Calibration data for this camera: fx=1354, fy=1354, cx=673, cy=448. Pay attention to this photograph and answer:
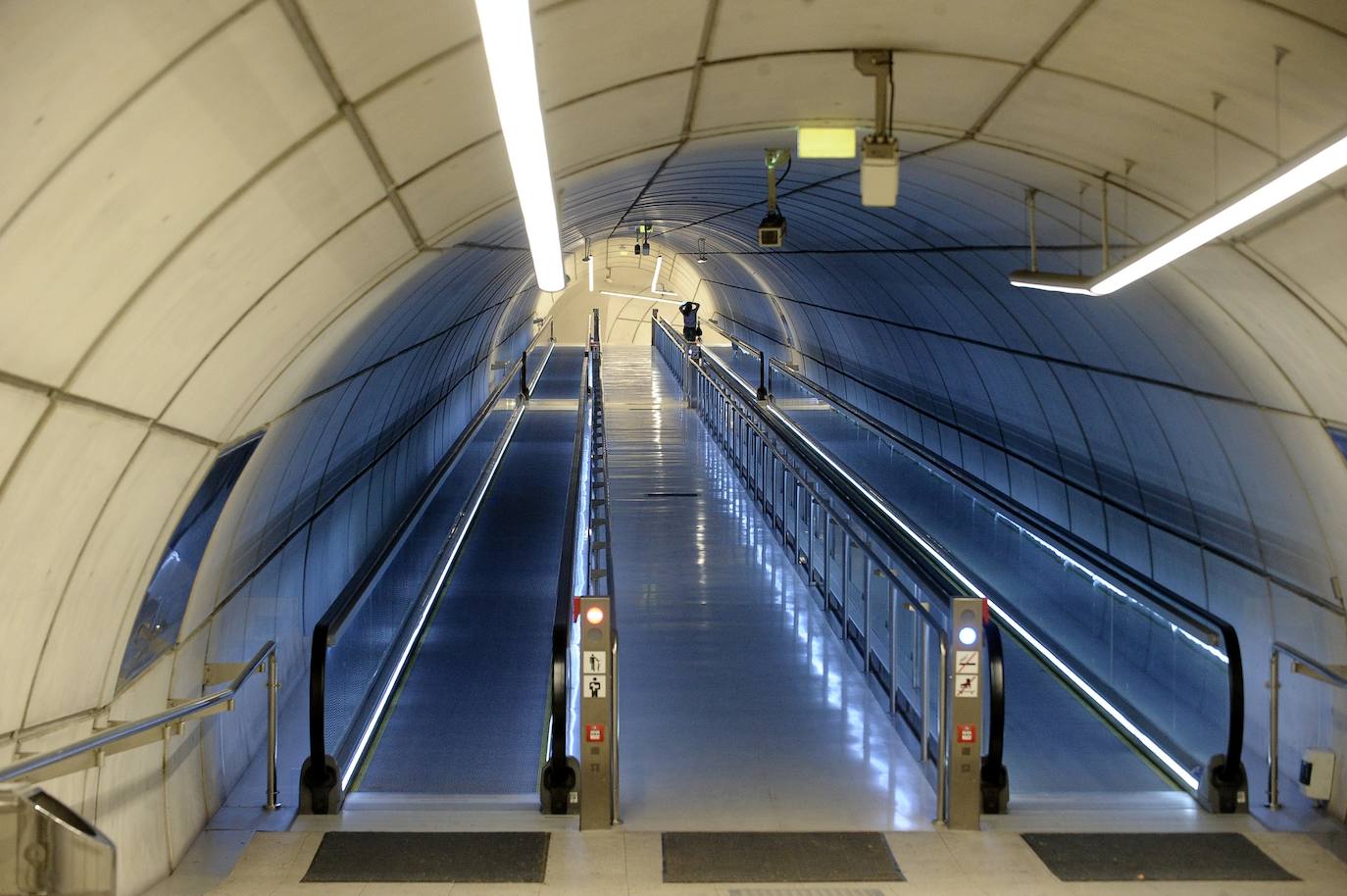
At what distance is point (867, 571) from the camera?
329 inches

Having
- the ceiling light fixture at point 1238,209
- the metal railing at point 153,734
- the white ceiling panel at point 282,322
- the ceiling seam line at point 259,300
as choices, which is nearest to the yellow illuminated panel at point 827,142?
the ceiling light fixture at point 1238,209

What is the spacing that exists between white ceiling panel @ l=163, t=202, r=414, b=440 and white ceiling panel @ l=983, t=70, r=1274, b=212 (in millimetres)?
2861

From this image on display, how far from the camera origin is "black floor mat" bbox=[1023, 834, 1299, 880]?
5344mm

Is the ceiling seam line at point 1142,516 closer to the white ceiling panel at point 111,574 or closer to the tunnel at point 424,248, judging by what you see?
the tunnel at point 424,248

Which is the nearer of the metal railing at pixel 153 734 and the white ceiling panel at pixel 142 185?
the white ceiling panel at pixel 142 185

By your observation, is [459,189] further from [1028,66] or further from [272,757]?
[272,757]

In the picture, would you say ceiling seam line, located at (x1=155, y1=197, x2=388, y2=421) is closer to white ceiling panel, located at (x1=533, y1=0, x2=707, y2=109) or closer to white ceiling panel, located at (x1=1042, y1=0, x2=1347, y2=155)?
white ceiling panel, located at (x1=533, y1=0, x2=707, y2=109)

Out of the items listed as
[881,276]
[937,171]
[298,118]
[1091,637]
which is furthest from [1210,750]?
[881,276]

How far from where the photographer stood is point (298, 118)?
4.04 metres

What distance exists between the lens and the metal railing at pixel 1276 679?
6.17 metres

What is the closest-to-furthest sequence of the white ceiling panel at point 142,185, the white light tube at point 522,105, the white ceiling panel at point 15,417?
the white light tube at point 522,105 → the white ceiling panel at point 142,185 → the white ceiling panel at point 15,417

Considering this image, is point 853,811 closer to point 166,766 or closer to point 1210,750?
point 1210,750

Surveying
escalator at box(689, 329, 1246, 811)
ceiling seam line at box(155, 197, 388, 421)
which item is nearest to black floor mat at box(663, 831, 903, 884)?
escalator at box(689, 329, 1246, 811)

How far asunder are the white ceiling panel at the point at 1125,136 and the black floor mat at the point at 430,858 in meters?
3.86
